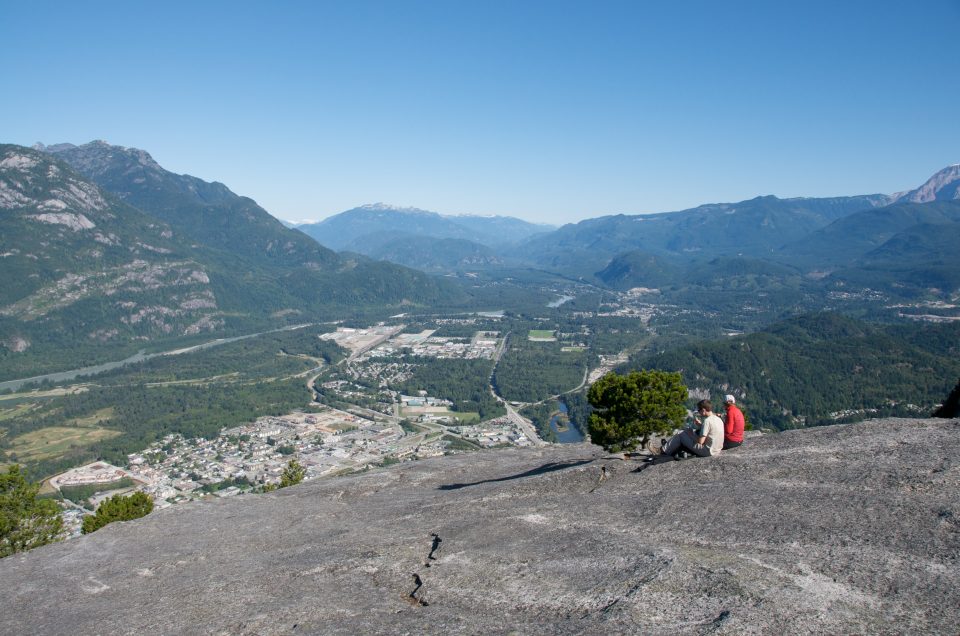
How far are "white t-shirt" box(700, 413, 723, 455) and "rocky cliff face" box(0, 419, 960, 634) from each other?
1.13 ft

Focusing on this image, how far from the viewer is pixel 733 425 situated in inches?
701

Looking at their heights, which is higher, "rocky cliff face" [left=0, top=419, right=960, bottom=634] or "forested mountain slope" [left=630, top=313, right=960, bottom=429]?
"rocky cliff face" [left=0, top=419, right=960, bottom=634]

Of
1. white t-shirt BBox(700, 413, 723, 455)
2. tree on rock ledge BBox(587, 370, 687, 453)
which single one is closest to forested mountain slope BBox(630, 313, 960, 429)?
tree on rock ledge BBox(587, 370, 687, 453)

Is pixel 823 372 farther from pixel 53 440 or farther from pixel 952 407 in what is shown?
pixel 53 440

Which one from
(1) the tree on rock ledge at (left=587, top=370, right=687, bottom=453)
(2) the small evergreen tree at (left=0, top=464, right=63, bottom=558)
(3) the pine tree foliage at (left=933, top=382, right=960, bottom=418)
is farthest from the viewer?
(2) the small evergreen tree at (left=0, top=464, right=63, bottom=558)

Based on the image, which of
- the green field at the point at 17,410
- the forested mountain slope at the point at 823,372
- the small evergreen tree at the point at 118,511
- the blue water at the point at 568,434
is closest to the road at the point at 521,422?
the blue water at the point at 568,434

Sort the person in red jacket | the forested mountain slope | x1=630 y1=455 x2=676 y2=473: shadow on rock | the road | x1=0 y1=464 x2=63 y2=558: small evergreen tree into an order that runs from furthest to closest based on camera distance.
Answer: the forested mountain slope → the road → x1=0 y1=464 x2=63 y2=558: small evergreen tree → the person in red jacket → x1=630 y1=455 x2=676 y2=473: shadow on rock

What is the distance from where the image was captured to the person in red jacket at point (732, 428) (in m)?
17.7

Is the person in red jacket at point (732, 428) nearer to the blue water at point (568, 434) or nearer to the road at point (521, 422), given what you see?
the road at point (521, 422)

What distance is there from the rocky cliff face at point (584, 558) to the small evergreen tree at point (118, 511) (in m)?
12.1

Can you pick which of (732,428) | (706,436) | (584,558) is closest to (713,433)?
(706,436)

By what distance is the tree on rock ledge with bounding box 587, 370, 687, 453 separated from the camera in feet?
76.6

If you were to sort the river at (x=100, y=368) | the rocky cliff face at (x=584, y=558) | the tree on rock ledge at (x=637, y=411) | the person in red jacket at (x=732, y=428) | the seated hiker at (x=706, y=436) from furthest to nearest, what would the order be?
1. the river at (x=100, y=368)
2. the tree on rock ledge at (x=637, y=411)
3. the person in red jacket at (x=732, y=428)
4. the seated hiker at (x=706, y=436)
5. the rocky cliff face at (x=584, y=558)

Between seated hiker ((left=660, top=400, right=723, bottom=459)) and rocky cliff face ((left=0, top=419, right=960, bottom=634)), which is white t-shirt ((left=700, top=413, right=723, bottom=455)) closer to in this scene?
seated hiker ((left=660, top=400, right=723, bottom=459))
